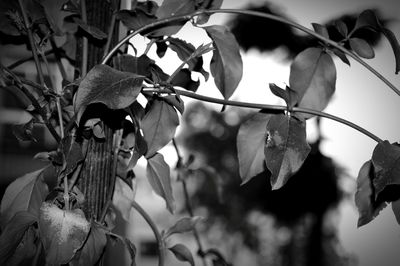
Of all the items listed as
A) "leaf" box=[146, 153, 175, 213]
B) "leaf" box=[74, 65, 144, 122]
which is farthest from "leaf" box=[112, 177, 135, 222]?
"leaf" box=[74, 65, 144, 122]

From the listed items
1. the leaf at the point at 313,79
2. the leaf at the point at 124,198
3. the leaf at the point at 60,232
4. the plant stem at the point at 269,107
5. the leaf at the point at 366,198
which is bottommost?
the leaf at the point at 124,198

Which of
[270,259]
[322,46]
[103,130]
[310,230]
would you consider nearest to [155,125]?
[103,130]

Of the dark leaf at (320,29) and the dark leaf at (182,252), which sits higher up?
the dark leaf at (320,29)

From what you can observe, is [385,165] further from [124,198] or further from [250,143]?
[124,198]

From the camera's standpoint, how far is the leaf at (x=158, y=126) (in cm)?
29

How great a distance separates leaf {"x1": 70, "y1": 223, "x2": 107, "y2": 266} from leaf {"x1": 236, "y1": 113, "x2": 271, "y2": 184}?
0.11m

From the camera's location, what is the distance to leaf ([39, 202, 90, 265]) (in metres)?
0.22

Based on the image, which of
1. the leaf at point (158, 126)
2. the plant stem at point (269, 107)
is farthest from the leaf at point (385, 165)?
the leaf at point (158, 126)

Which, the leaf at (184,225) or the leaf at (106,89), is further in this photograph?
the leaf at (184,225)

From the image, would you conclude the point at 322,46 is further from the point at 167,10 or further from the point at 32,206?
the point at 32,206

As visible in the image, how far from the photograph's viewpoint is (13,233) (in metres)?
0.25

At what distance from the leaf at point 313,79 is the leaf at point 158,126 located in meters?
0.10

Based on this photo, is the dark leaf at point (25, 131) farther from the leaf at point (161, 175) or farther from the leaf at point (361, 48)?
the leaf at point (361, 48)

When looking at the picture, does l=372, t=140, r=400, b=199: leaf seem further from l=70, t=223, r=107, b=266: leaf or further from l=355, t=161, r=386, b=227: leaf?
l=70, t=223, r=107, b=266: leaf
